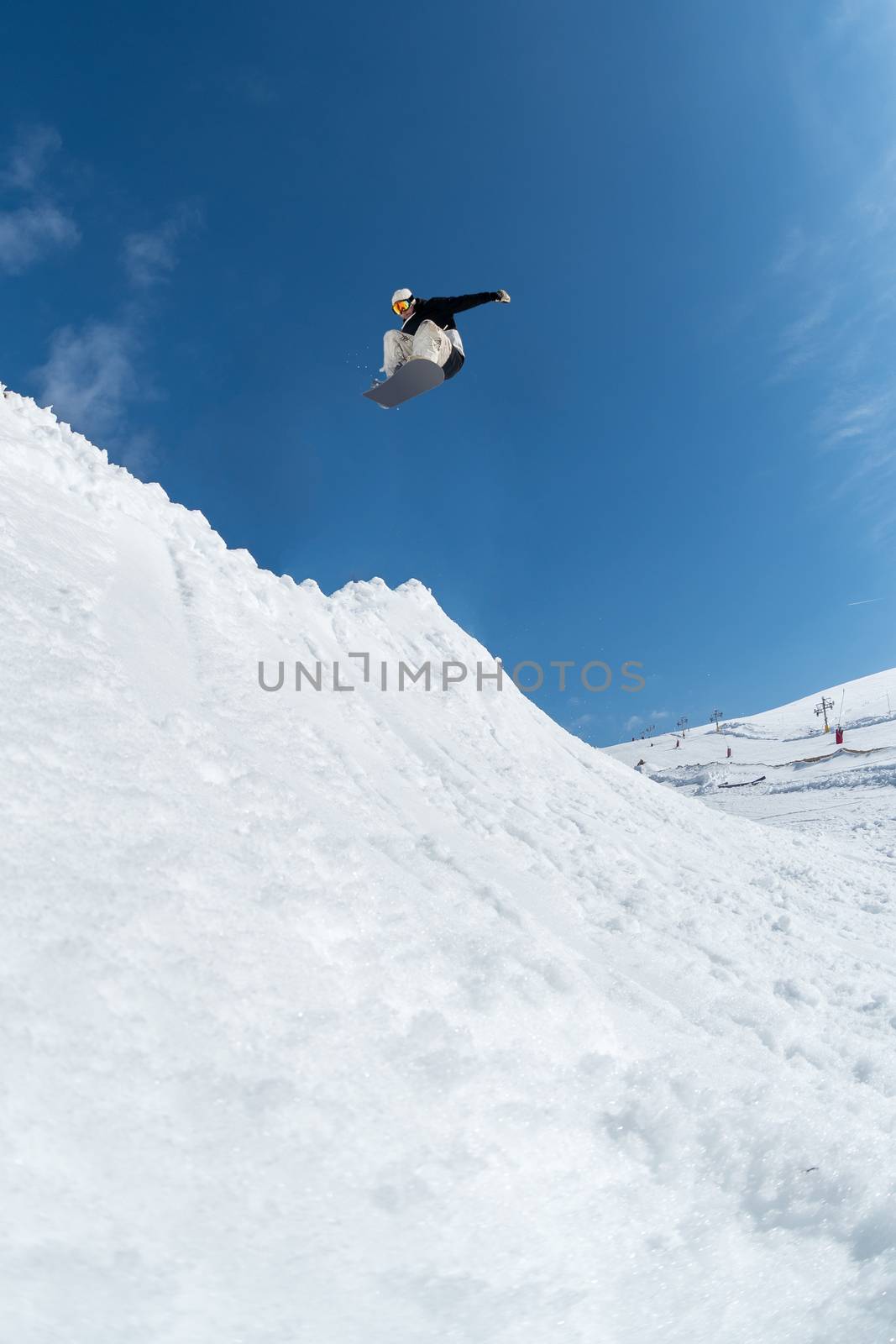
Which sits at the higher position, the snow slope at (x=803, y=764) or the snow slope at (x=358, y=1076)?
the snow slope at (x=803, y=764)

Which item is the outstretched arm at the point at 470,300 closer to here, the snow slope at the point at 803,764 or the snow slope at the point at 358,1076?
the snow slope at the point at 358,1076

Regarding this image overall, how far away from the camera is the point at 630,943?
5.77 metres

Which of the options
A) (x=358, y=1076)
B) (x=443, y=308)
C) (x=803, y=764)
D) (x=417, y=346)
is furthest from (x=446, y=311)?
(x=803, y=764)

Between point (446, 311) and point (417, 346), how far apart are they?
29.1 inches

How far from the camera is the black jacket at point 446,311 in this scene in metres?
10.0

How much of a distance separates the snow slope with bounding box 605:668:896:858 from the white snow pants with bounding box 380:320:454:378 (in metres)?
14.1

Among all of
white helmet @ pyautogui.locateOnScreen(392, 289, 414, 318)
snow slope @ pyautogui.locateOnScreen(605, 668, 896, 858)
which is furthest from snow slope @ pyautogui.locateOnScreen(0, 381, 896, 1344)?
snow slope @ pyautogui.locateOnScreen(605, 668, 896, 858)

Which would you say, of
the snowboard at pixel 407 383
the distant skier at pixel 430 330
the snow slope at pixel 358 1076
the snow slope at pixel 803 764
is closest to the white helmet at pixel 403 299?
the distant skier at pixel 430 330

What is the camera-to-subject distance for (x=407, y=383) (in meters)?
10.3

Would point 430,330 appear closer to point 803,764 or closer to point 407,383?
point 407,383

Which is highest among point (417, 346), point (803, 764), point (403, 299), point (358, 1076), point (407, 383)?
point (803, 764)

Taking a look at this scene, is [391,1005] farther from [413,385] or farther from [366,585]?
[366,585]

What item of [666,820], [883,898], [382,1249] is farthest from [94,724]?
[883,898]

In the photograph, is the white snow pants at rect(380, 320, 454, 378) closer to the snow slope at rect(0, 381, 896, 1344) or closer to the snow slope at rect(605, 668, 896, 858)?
the snow slope at rect(0, 381, 896, 1344)
